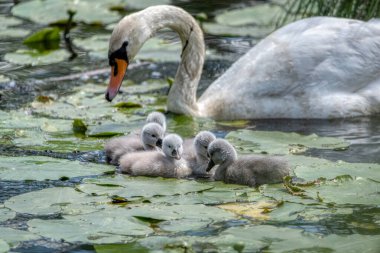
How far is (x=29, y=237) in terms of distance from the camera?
5832 mm

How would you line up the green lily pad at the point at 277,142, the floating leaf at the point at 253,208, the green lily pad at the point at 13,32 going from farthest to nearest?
the green lily pad at the point at 13,32
the green lily pad at the point at 277,142
the floating leaf at the point at 253,208

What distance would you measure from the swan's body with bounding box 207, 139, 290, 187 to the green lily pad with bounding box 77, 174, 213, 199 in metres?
0.21

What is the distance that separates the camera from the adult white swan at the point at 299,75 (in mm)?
9203

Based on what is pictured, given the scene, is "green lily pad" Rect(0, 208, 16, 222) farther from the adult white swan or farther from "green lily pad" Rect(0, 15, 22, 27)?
"green lily pad" Rect(0, 15, 22, 27)

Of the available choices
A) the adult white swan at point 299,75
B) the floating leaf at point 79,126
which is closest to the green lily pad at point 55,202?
the floating leaf at point 79,126

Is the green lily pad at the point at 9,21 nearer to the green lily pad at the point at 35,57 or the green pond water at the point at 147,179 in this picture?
the green pond water at the point at 147,179

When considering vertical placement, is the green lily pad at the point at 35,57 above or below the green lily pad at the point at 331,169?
below

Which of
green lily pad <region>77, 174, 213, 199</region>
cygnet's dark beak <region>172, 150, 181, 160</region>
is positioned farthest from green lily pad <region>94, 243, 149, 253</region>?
cygnet's dark beak <region>172, 150, 181, 160</region>

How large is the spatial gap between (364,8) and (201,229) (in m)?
5.71

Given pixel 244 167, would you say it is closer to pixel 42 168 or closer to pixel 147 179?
pixel 147 179

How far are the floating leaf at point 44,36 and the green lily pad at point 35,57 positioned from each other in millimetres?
282

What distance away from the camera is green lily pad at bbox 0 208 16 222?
6246mm

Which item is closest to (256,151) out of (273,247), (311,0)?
(273,247)

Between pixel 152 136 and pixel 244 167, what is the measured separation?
37.6 inches
